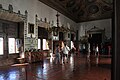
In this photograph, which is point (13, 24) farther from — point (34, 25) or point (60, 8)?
point (60, 8)

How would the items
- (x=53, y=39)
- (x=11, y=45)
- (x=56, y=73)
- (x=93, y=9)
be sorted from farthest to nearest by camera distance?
(x=93, y=9) < (x=53, y=39) < (x=11, y=45) < (x=56, y=73)

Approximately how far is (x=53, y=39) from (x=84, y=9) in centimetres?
940

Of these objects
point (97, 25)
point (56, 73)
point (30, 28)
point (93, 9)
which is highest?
point (93, 9)

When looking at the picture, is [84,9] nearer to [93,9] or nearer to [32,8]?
[93,9]

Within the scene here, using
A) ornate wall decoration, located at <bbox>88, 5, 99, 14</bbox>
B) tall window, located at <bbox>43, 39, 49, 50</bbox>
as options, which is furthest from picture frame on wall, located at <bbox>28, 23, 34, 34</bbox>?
ornate wall decoration, located at <bbox>88, 5, 99, 14</bbox>

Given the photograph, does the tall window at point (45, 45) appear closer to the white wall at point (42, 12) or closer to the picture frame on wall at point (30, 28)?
the white wall at point (42, 12)

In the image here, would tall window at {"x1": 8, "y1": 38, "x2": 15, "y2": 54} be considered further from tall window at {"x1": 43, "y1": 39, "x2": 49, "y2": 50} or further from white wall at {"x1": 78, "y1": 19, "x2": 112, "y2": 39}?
white wall at {"x1": 78, "y1": 19, "x2": 112, "y2": 39}

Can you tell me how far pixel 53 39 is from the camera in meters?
18.1

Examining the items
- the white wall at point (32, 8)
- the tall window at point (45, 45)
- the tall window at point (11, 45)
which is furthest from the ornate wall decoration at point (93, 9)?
the tall window at point (11, 45)

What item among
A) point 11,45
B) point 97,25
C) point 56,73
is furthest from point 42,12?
point 97,25

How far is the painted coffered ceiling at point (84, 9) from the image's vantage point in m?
20.4

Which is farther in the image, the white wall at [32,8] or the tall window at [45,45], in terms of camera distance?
the tall window at [45,45]

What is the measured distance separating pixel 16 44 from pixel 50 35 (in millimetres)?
5585

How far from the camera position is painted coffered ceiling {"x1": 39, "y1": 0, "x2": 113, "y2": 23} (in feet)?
66.8
